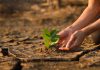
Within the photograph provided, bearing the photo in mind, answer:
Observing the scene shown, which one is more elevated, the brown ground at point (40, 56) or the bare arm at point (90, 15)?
the bare arm at point (90, 15)

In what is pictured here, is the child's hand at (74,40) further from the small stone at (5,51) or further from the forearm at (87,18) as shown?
the small stone at (5,51)

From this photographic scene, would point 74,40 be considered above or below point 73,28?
below

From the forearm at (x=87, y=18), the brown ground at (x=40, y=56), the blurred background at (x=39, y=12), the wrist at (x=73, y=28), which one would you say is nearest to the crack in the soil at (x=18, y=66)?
the brown ground at (x=40, y=56)

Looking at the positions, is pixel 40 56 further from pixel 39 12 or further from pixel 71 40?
pixel 39 12

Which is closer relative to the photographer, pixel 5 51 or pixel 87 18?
pixel 5 51

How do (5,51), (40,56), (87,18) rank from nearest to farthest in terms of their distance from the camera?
(40,56) < (5,51) < (87,18)

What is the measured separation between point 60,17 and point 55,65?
12.0ft

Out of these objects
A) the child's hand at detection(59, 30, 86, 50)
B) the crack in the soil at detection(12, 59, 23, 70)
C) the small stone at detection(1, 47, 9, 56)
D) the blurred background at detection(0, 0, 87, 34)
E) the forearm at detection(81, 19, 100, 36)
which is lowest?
the crack in the soil at detection(12, 59, 23, 70)

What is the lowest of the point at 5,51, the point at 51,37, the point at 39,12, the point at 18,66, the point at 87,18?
the point at 18,66

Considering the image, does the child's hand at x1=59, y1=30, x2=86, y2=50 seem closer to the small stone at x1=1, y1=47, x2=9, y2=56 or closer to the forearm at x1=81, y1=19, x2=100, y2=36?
the forearm at x1=81, y1=19, x2=100, y2=36

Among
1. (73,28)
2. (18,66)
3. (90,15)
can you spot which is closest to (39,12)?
(90,15)

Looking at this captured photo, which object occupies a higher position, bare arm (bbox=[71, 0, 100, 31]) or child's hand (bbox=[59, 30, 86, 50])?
bare arm (bbox=[71, 0, 100, 31])

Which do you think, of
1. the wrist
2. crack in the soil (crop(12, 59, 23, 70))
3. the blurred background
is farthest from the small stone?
the blurred background

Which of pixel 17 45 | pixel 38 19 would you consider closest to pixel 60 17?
pixel 38 19
